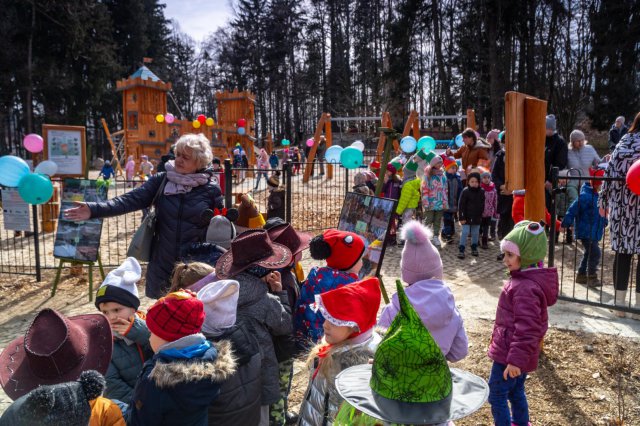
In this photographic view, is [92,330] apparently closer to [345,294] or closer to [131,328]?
[131,328]

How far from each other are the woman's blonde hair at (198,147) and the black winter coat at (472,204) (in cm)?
560

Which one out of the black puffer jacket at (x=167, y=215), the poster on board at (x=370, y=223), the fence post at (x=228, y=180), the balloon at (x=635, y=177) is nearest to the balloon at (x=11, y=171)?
the fence post at (x=228, y=180)

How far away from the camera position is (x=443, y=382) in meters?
1.28

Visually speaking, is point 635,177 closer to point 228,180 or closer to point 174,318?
point 174,318

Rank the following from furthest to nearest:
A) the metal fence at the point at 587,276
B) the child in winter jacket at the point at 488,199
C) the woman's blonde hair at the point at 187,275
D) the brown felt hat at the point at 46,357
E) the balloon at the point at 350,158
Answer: the balloon at the point at 350,158 < the child in winter jacket at the point at 488,199 < the metal fence at the point at 587,276 < the woman's blonde hair at the point at 187,275 < the brown felt hat at the point at 46,357

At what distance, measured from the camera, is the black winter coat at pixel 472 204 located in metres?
8.18

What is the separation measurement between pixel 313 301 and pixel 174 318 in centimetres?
136

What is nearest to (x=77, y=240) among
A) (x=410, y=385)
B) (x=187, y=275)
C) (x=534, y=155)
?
(x=187, y=275)

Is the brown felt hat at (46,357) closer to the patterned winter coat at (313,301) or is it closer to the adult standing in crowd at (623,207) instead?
the patterned winter coat at (313,301)

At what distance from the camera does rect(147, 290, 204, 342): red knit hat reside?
1863mm

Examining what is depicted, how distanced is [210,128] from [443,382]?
2543 centimetres

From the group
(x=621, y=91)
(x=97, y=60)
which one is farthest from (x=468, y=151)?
(x=97, y=60)

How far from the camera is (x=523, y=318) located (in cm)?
283

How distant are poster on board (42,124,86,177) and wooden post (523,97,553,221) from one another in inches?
300
